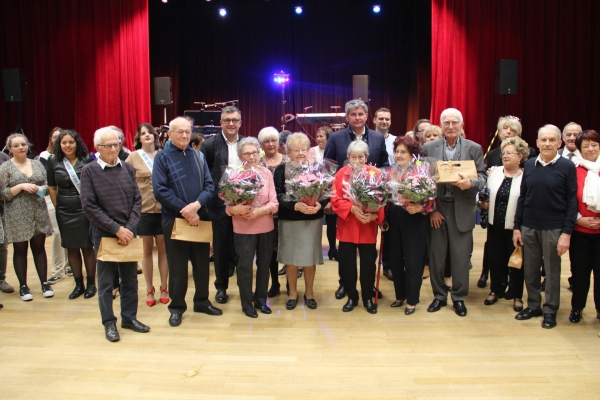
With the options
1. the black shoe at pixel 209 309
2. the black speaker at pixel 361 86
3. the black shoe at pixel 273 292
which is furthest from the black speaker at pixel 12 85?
the black shoe at pixel 273 292

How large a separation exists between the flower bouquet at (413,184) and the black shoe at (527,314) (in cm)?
117

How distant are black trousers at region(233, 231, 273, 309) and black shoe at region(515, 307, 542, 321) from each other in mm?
2033

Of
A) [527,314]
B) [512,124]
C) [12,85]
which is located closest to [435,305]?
[527,314]

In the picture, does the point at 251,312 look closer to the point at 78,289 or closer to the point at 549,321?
the point at 78,289

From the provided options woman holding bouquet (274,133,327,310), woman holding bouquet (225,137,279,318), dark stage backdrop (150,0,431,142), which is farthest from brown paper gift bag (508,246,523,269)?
dark stage backdrop (150,0,431,142)

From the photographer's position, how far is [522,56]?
28.0 feet

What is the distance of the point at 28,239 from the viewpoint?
4250 millimetres

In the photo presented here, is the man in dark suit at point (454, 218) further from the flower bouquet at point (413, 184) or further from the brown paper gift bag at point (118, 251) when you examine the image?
the brown paper gift bag at point (118, 251)

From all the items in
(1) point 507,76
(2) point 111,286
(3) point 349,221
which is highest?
(1) point 507,76

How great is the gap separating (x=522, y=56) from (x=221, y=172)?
6.87 m

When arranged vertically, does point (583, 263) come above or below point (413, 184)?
below

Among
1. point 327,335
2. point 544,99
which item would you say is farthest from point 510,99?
point 327,335

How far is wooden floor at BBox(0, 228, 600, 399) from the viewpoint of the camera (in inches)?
106

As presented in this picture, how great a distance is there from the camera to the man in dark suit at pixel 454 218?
3.73 m
